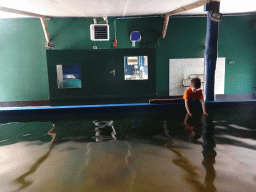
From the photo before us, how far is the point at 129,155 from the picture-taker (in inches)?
90.4

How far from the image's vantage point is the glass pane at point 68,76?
20.6 feet

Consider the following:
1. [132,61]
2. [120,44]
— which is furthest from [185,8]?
[120,44]

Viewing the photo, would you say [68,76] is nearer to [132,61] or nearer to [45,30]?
[45,30]

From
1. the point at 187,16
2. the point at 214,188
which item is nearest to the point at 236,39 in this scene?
the point at 187,16

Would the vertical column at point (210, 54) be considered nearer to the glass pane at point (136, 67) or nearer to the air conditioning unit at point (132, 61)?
the glass pane at point (136, 67)

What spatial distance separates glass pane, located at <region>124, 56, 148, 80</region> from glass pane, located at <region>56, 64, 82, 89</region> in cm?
168

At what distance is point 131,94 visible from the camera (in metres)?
6.34

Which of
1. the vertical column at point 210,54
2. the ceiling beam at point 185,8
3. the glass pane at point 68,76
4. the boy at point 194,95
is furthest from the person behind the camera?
the glass pane at point 68,76

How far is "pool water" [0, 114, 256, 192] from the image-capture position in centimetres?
178

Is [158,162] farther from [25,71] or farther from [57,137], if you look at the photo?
[25,71]

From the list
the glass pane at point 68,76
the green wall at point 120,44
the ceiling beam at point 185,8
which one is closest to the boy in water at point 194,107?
the ceiling beam at point 185,8

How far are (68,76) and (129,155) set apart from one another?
480 cm

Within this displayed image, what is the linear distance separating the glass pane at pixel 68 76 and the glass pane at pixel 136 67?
1.68 meters

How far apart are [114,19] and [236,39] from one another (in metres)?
4.75
